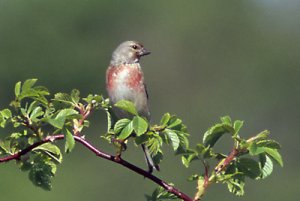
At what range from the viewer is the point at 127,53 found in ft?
20.6

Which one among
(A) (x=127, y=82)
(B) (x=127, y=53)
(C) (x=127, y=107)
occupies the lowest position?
(C) (x=127, y=107)

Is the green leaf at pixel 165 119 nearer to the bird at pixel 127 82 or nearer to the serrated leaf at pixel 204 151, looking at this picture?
the serrated leaf at pixel 204 151

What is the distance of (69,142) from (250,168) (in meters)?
0.59

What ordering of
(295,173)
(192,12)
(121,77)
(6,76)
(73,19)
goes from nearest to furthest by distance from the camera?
(121,77)
(295,173)
(6,76)
(73,19)
(192,12)

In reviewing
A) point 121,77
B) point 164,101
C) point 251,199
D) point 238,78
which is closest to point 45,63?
point 164,101

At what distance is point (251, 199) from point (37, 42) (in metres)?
15.4

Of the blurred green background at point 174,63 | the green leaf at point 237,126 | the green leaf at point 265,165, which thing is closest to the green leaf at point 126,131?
the green leaf at point 237,126

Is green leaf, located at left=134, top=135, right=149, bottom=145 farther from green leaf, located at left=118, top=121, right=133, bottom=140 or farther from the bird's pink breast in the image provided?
the bird's pink breast

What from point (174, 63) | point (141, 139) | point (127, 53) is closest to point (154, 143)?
point (141, 139)

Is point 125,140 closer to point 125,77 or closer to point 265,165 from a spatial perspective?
point 265,165

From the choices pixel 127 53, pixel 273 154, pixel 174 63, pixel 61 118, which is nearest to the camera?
pixel 61 118

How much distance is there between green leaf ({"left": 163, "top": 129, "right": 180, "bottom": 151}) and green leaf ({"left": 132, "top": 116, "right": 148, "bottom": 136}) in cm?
7

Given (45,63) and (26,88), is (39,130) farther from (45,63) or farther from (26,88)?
(45,63)

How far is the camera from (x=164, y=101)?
3859 cm
